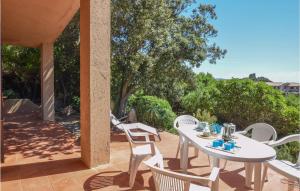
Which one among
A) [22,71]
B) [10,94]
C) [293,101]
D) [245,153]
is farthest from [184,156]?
[10,94]

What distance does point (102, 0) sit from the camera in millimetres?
4352

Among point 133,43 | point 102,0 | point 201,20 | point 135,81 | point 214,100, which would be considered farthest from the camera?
point 214,100

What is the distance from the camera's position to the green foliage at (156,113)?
8.97 m

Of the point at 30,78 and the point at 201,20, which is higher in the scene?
the point at 201,20

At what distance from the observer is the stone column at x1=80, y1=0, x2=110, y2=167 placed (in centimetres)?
430

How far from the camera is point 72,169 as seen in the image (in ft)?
14.5

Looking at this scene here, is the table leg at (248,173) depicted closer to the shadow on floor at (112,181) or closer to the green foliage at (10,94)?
the shadow on floor at (112,181)

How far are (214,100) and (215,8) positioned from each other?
164 inches

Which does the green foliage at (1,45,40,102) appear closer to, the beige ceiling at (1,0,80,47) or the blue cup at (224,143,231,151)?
the beige ceiling at (1,0,80,47)

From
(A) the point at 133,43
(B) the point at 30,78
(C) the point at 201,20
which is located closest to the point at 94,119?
(A) the point at 133,43

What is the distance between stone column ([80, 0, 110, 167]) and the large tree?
11.3 ft

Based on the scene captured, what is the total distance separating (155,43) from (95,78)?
424 centimetres

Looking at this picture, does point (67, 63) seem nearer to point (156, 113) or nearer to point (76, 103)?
point (76, 103)

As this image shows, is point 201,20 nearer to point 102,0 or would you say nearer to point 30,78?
point 102,0
